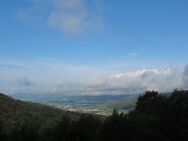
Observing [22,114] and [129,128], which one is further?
[22,114]

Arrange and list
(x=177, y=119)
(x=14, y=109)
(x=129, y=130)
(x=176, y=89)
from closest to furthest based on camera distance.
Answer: (x=129, y=130), (x=177, y=119), (x=176, y=89), (x=14, y=109)

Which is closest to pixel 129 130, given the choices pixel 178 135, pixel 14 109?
pixel 178 135

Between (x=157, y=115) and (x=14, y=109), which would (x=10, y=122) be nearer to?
(x=14, y=109)

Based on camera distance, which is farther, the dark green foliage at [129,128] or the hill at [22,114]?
the hill at [22,114]

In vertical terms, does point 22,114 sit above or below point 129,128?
above

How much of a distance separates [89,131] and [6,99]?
205ft

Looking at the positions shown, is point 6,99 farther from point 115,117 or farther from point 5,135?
point 115,117

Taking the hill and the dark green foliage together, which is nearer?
the dark green foliage

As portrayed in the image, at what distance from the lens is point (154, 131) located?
4494cm

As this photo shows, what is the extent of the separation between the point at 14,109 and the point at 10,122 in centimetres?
1947

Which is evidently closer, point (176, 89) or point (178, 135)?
point (178, 135)

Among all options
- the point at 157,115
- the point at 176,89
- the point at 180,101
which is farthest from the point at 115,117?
the point at 176,89

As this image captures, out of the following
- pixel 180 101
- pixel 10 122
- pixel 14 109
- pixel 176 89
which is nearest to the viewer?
pixel 180 101

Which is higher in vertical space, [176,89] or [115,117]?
[176,89]
